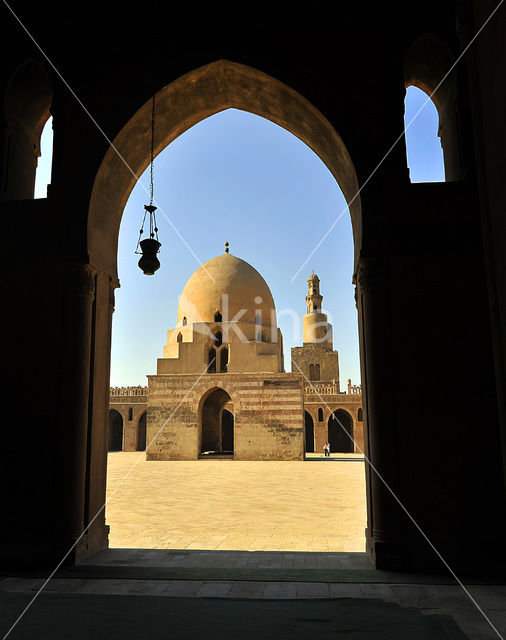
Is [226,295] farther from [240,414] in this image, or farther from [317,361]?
[317,361]

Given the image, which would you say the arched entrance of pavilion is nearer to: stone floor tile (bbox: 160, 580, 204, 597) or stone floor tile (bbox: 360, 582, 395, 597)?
stone floor tile (bbox: 160, 580, 204, 597)

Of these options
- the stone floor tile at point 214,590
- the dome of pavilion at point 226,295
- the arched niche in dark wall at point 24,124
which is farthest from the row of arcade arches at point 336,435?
the stone floor tile at point 214,590

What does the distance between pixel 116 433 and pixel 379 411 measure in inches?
1480

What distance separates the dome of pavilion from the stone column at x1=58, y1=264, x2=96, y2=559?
22919mm

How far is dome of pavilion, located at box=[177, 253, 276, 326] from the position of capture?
29250mm

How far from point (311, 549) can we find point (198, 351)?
2084 cm

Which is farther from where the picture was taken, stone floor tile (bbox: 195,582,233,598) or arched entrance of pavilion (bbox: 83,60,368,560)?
arched entrance of pavilion (bbox: 83,60,368,560)

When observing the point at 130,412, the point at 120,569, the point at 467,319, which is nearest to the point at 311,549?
the point at 120,569

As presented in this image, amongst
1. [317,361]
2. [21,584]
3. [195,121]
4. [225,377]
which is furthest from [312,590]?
[317,361]

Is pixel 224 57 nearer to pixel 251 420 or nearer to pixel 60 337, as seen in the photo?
pixel 60 337

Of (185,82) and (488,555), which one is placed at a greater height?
(185,82)

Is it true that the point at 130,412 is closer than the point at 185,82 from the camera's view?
No

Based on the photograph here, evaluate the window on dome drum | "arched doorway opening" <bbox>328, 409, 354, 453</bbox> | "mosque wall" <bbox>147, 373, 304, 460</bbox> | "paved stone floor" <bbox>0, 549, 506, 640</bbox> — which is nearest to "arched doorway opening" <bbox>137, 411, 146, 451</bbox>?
the window on dome drum

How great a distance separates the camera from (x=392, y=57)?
20.1ft
